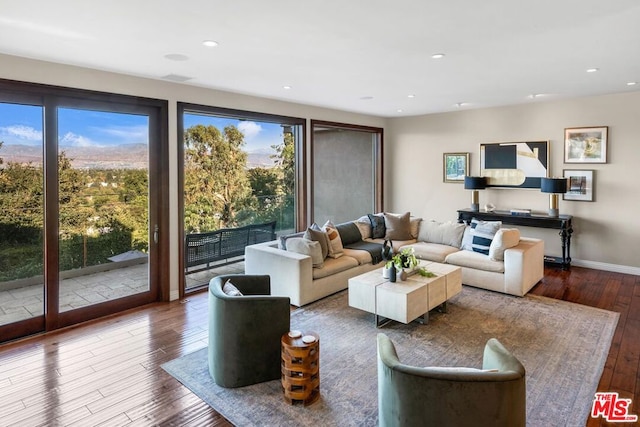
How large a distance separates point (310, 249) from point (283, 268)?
16.0 inches

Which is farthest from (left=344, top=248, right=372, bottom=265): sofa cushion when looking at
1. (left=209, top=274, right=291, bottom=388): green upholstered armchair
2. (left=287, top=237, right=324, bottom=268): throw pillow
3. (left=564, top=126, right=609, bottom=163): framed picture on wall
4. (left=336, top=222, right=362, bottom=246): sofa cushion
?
(left=564, top=126, right=609, bottom=163): framed picture on wall

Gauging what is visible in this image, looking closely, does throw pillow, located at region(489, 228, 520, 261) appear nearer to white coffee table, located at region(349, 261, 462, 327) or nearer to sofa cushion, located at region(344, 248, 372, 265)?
white coffee table, located at region(349, 261, 462, 327)

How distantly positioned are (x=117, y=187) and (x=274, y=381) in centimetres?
299

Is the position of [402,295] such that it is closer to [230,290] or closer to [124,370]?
[230,290]

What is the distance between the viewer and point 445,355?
3482mm

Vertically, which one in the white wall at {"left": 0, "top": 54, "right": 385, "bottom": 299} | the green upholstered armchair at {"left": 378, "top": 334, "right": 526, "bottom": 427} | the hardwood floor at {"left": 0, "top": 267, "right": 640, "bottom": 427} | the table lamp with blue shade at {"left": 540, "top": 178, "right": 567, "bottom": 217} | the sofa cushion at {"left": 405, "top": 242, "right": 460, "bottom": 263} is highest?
the white wall at {"left": 0, "top": 54, "right": 385, "bottom": 299}

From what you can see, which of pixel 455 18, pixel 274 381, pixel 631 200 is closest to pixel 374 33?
pixel 455 18

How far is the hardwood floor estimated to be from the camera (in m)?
2.69

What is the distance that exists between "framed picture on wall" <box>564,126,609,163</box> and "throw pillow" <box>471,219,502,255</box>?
207cm

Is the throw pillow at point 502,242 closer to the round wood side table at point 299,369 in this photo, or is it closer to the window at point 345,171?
the window at point 345,171

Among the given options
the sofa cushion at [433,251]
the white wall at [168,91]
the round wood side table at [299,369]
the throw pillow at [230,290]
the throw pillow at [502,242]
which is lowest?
the round wood side table at [299,369]

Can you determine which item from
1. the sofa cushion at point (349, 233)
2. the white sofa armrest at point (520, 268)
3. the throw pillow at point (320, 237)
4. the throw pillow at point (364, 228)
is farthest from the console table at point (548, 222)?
the throw pillow at point (320, 237)

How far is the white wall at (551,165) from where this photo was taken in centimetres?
600

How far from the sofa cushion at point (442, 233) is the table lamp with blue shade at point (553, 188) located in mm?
1442
